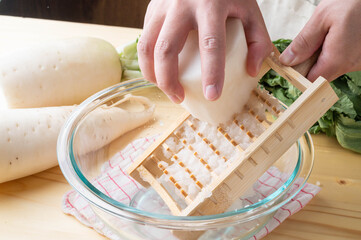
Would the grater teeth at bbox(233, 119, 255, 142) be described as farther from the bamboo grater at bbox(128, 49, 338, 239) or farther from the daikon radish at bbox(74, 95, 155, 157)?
the daikon radish at bbox(74, 95, 155, 157)

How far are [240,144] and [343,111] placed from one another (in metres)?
0.44

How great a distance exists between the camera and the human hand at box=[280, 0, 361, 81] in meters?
0.84

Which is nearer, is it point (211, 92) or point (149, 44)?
point (211, 92)

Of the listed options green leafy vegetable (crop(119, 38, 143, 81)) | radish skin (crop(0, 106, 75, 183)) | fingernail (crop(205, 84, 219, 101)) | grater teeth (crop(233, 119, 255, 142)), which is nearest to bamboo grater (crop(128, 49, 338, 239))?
grater teeth (crop(233, 119, 255, 142))

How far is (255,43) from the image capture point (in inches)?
31.3

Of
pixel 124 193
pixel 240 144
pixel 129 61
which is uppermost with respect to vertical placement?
pixel 240 144

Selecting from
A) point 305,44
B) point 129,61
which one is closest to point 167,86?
point 305,44

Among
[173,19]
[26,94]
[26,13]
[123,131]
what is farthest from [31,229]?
[26,13]

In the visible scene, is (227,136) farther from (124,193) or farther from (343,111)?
(343,111)

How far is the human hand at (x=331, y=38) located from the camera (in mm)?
843

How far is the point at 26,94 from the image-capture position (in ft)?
4.08

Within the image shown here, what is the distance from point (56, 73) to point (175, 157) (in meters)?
0.56

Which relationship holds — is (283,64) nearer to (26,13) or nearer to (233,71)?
(233,71)

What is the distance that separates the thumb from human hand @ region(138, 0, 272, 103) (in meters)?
0.04
